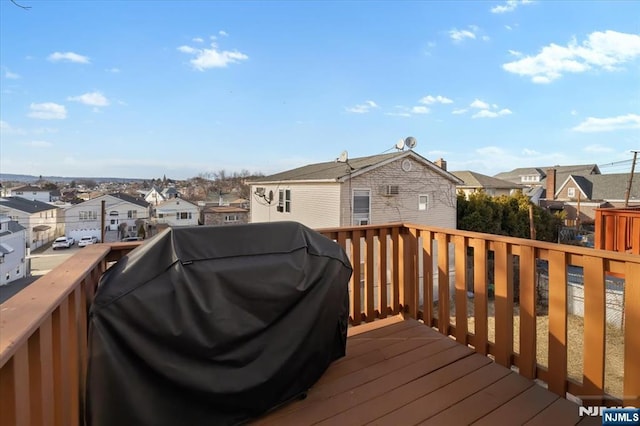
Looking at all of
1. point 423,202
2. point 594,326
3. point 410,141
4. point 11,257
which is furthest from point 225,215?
point 594,326

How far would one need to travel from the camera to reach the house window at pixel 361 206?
39.7 ft

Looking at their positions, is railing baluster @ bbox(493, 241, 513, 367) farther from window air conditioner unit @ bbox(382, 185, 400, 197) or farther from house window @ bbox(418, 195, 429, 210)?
house window @ bbox(418, 195, 429, 210)

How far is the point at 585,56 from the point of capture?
32.0 ft

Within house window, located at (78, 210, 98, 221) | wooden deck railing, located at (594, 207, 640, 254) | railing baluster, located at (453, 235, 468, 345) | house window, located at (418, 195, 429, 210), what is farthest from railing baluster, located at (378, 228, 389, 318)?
house window, located at (78, 210, 98, 221)

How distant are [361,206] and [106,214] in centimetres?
1380

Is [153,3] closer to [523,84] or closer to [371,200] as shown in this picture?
[371,200]

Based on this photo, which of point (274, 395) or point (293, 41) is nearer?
point (274, 395)

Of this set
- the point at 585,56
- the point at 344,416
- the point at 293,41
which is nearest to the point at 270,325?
the point at 344,416

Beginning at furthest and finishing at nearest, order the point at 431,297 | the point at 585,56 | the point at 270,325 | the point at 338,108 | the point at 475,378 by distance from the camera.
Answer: the point at 338,108
the point at 585,56
the point at 431,297
the point at 475,378
the point at 270,325

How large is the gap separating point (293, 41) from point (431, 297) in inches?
321

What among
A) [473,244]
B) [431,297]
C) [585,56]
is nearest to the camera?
[473,244]

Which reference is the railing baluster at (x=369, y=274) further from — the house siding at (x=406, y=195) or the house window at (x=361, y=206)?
the house window at (x=361, y=206)

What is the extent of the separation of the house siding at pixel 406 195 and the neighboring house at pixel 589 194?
1720 cm

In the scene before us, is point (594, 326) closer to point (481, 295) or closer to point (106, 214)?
point (481, 295)
